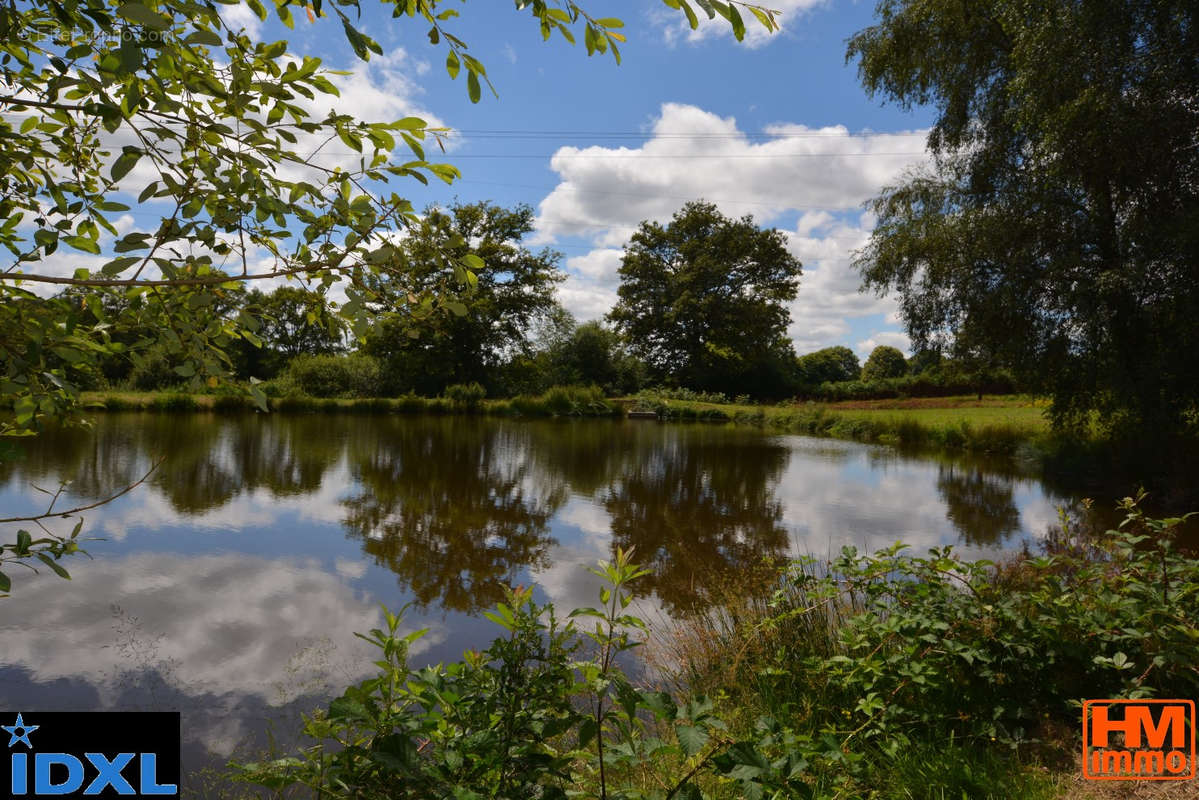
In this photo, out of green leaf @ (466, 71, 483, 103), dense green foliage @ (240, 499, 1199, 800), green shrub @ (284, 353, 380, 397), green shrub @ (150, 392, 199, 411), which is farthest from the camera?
green shrub @ (284, 353, 380, 397)

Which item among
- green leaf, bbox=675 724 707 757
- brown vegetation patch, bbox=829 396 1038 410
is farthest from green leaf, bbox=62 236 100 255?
brown vegetation patch, bbox=829 396 1038 410

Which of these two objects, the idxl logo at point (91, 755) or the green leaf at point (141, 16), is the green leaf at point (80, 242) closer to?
the green leaf at point (141, 16)

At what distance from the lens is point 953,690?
280 cm

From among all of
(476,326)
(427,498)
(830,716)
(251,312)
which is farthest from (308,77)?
(476,326)

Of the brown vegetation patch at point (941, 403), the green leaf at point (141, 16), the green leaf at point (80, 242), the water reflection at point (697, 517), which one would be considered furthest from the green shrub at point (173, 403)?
the brown vegetation patch at point (941, 403)

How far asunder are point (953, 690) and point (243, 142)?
124 inches

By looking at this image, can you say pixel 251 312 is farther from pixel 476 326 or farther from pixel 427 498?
pixel 476 326

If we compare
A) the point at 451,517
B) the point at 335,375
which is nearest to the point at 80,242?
the point at 451,517

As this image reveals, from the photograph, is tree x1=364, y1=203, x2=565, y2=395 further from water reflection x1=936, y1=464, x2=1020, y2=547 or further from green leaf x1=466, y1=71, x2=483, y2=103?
green leaf x1=466, y1=71, x2=483, y2=103

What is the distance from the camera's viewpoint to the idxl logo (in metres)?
1.59

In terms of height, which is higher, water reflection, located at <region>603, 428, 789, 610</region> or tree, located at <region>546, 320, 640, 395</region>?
tree, located at <region>546, 320, 640, 395</region>

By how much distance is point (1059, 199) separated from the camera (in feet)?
34.6

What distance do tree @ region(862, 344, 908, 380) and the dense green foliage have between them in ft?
175

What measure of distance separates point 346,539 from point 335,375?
2589 centimetres
